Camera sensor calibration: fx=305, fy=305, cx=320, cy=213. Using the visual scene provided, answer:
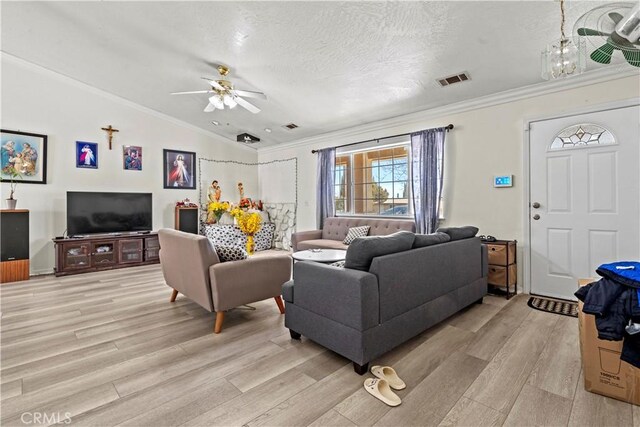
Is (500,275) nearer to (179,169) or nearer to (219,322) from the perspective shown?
(219,322)

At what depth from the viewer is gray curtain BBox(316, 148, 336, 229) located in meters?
5.97

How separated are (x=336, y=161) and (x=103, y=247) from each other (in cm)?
444

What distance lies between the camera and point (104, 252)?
17.2 ft

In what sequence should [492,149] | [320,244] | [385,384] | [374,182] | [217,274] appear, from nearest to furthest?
1. [385,384]
2. [217,274]
3. [492,149]
4. [320,244]
5. [374,182]

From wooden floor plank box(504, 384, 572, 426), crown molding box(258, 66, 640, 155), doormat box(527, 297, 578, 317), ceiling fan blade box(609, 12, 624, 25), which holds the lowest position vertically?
A: wooden floor plank box(504, 384, 572, 426)

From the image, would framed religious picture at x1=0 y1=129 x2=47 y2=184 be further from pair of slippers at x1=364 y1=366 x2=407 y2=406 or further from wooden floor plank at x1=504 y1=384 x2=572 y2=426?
wooden floor plank at x1=504 y1=384 x2=572 y2=426

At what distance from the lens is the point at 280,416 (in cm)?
160

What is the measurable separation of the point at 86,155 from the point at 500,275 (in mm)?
6746

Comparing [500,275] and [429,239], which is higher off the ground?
[429,239]

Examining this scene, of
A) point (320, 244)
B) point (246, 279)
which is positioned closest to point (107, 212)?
point (320, 244)

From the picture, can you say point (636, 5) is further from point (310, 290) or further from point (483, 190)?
point (483, 190)

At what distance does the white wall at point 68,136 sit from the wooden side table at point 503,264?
5.90 m

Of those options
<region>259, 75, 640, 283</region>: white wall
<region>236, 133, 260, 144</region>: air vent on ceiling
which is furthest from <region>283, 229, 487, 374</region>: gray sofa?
<region>236, 133, 260, 144</region>: air vent on ceiling

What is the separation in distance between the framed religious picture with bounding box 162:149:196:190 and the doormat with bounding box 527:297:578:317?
6357mm
